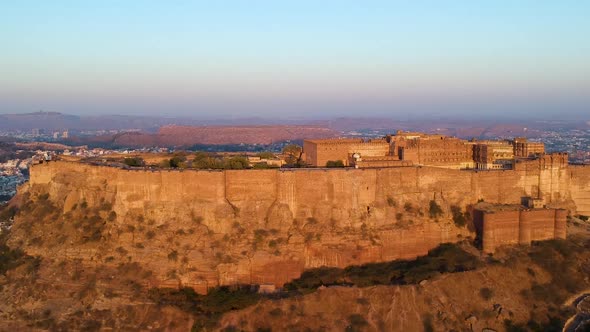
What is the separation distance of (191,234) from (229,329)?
539 cm

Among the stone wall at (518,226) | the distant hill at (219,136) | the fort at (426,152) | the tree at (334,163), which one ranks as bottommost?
the stone wall at (518,226)

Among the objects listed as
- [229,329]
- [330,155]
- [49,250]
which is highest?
[330,155]

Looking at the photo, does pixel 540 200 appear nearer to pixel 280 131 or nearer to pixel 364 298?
pixel 364 298

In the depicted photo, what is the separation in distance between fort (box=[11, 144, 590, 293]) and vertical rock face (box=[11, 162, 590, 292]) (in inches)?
1.9

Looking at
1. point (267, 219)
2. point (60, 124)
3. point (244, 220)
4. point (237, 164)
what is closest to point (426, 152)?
point (237, 164)

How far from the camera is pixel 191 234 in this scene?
25672 millimetres

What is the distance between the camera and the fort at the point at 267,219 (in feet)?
82.5

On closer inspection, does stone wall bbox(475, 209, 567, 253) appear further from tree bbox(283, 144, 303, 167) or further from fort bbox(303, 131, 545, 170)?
tree bbox(283, 144, 303, 167)

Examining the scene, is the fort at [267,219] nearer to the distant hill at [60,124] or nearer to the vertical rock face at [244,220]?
the vertical rock face at [244,220]

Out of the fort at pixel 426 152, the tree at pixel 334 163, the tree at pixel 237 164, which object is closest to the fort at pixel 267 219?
the fort at pixel 426 152

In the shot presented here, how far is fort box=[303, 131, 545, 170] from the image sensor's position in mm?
34781

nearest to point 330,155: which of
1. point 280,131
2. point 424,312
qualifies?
point 424,312

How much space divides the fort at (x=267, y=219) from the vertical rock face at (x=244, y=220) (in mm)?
48

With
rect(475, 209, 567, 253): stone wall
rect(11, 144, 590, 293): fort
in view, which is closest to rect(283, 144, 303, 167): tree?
rect(11, 144, 590, 293): fort
